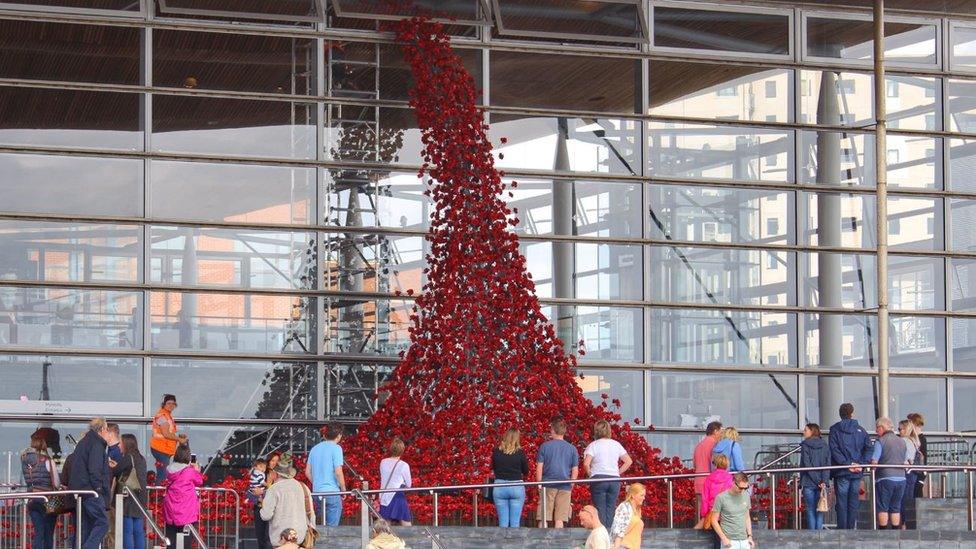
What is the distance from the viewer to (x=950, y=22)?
94.4 feet

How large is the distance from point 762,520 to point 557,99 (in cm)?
716

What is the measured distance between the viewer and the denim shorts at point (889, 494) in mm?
20578

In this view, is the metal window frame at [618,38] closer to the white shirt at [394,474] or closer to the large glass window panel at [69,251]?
the large glass window panel at [69,251]

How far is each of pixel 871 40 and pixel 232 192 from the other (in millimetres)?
10508

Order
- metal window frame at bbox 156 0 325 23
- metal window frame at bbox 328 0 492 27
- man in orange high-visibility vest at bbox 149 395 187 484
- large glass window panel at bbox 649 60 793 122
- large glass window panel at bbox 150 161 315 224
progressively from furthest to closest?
large glass window panel at bbox 649 60 793 122
metal window frame at bbox 328 0 492 27
metal window frame at bbox 156 0 325 23
large glass window panel at bbox 150 161 315 224
man in orange high-visibility vest at bbox 149 395 187 484

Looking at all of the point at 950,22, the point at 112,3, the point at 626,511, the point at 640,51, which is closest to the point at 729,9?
the point at 640,51

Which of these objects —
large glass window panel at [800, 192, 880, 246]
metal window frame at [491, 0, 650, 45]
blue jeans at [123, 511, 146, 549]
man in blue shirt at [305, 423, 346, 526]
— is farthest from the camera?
large glass window panel at [800, 192, 880, 246]

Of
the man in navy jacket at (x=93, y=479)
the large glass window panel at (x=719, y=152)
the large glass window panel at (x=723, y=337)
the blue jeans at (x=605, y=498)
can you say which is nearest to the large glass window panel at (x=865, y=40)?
the large glass window panel at (x=719, y=152)

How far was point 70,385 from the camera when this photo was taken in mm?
24328

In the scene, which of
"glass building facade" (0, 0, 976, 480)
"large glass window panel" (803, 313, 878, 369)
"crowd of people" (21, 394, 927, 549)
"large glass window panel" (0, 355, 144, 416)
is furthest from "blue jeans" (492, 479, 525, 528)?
"large glass window panel" (803, 313, 878, 369)

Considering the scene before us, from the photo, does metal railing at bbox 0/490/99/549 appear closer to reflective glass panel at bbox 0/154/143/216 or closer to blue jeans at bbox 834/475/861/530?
reflective glass panel at bbox 0/154/143/216

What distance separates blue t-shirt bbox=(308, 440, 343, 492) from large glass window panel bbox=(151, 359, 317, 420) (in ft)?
16.8

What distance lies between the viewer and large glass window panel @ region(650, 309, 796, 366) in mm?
27000

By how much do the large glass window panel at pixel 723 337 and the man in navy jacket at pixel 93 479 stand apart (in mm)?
11249
